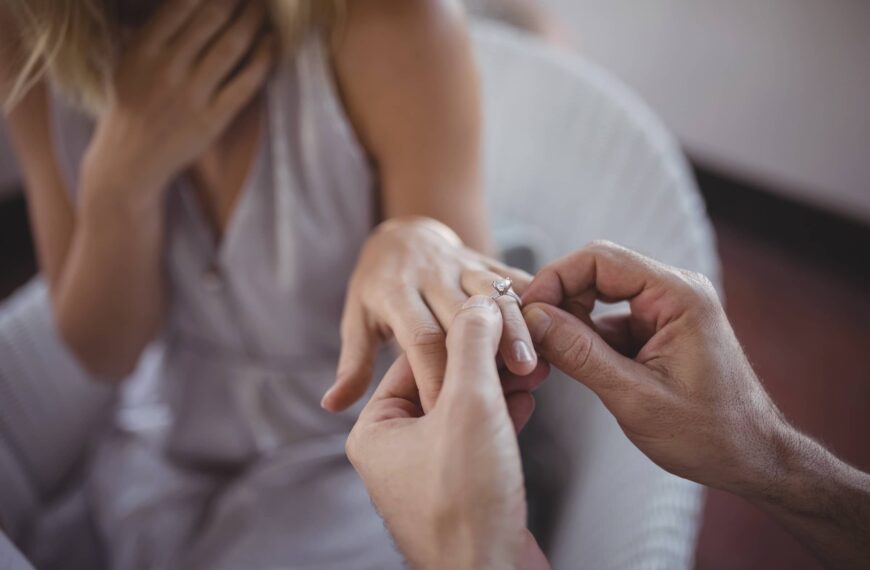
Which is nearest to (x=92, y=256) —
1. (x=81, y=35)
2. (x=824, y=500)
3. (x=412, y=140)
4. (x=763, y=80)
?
(x=81, y=35)

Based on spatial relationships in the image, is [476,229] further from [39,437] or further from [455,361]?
[39,437]

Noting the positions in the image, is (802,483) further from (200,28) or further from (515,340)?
(200,28)

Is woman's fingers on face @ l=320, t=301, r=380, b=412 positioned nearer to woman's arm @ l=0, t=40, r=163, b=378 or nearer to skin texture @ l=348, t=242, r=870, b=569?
skin texture @ l=348, t=242, r=870, b=569

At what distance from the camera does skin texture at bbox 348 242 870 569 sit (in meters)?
0.32

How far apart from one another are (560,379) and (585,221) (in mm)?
299

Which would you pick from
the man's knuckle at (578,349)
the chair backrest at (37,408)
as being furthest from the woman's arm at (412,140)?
the chair backrest at (37,408)

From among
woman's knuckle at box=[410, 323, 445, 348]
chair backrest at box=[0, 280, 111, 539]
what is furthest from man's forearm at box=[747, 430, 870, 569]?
chair backrest at box=[0, 280, 111, 539]

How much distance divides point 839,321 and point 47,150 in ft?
5.56

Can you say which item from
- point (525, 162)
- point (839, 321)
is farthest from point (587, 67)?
point (839, 321)

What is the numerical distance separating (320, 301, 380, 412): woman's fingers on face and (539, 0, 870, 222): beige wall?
159 centimetres

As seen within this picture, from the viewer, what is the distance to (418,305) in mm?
447

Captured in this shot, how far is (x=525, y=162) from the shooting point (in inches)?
38.5

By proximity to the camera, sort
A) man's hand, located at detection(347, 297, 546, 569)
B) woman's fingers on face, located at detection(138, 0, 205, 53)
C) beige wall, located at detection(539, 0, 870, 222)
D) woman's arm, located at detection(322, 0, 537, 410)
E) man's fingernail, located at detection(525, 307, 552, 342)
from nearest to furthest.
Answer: man's hand, located at detection(347, 297, 546, 569), man's fingernail, located at detection(525, 307, 552, 342), woman's arm, located at detection(322, 0, 537, 410), woman's fingers on face, located at detection(138, 0, 205, 53), beige wall, located at detection(539, 0, 870, 222)

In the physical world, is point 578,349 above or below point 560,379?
above
